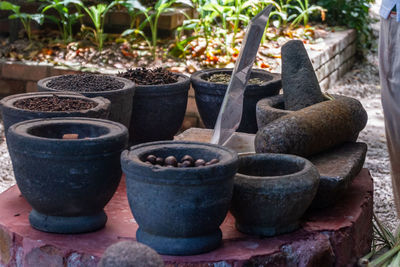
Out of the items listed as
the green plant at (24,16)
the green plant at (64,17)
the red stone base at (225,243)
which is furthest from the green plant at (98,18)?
the red stone base at (225,243)

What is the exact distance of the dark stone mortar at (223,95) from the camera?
290cm

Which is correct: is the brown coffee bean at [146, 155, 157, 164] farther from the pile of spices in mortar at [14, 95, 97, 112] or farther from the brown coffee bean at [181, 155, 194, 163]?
the pile of spices in mortar at [14, 95, 97, 112]

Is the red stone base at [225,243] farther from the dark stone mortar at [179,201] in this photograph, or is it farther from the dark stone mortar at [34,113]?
the dark stone mortar at [34,113]

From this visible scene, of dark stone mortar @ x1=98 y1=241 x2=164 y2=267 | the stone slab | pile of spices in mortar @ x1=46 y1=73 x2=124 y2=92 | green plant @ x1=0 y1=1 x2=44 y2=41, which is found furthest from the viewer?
green plant @ x1=0 y1=1 x2=44 y2=41

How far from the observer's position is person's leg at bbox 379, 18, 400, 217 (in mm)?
3068

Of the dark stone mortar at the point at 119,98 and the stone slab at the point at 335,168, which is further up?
the dark stone mortar at the point at 119,98

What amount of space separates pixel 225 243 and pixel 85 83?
106cm

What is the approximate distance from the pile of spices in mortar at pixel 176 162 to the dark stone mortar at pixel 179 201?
32mm

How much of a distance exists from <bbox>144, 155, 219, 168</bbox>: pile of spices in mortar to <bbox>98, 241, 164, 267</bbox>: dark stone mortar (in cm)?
51


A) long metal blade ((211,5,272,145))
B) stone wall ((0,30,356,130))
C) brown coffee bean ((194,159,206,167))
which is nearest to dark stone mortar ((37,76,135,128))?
long metal blade ((211,5,272,145))

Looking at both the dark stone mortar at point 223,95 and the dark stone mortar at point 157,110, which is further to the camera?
the dark stone mortar at point 223,95

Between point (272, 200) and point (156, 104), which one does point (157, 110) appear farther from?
point (272, 200)

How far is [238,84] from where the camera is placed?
2.52 m

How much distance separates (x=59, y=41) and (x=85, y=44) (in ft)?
0.91
